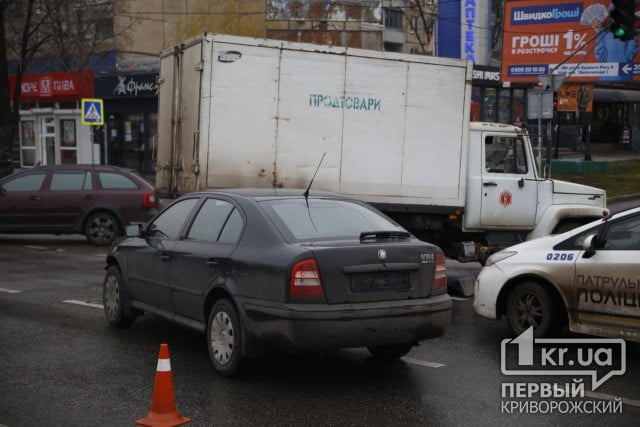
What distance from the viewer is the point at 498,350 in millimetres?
8164

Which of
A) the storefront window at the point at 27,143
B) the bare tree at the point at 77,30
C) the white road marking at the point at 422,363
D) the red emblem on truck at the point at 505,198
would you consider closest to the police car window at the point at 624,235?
the white road marking at the point at 422,363

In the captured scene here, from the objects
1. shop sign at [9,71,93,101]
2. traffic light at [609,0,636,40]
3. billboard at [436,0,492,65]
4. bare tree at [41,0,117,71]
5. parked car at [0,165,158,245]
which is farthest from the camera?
billboard at [436,0,492,65]

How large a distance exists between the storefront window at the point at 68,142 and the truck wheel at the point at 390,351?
36089 millimetres

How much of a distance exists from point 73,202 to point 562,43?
23684 mm

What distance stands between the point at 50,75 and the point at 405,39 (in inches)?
2061

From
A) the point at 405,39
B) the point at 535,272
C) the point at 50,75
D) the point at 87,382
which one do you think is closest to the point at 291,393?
the point at 87,382

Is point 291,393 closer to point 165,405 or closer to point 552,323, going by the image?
point 165,405

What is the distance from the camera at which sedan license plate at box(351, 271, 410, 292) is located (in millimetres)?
6578

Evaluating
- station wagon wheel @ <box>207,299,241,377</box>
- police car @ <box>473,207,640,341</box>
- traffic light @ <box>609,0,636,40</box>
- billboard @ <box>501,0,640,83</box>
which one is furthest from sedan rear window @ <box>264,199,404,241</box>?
billboard @ <box>501,0,640,83</box>

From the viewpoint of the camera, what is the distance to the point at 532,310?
8422mm

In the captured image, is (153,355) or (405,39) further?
(405,39)

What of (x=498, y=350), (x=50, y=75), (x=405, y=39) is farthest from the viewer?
(x=405, y=39)

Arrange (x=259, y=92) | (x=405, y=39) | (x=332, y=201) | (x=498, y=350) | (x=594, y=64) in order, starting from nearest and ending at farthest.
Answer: (x=332, y=201), (x=498, y=350), (x=259, y=92), (x=594, y=64), (x=405, y=39)

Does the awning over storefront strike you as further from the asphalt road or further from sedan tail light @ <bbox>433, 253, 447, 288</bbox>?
sedan tail light @ <bbox>433, 253, 447, 288</bbox>
